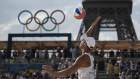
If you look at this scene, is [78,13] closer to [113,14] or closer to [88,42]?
[88,42]

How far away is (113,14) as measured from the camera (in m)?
45.3

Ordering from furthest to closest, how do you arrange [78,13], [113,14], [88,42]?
[113,14], [78,13], [88,42]

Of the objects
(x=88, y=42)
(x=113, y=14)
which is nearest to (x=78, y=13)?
(x=88, y=42)

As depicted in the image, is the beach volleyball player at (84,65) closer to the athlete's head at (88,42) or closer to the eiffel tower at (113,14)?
the athlete's head at (88,42)

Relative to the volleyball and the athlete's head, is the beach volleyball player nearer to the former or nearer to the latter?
the athlete's head

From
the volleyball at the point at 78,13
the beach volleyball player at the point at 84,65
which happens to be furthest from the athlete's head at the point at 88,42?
the volleyball at the point at 78,13

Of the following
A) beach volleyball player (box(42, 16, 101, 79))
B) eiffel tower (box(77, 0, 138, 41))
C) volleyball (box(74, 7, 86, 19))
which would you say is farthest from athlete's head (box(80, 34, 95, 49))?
eiffel tower (box(77, 0, 138, 41))

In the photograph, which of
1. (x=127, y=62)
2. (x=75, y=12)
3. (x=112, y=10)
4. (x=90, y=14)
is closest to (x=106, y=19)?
(x=112, y=10)

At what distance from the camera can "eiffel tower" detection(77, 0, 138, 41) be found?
43.0 m

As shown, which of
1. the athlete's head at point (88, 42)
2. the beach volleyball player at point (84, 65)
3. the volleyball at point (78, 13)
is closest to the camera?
the beach volleyball player at point (84, 65)

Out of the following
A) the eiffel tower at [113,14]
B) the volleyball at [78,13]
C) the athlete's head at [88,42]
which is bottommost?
the athlete's head at [88,42]

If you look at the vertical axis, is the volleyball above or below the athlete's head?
above

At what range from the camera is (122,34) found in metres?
45.2

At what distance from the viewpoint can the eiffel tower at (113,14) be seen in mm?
43031
